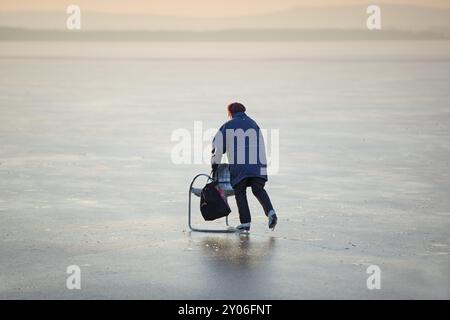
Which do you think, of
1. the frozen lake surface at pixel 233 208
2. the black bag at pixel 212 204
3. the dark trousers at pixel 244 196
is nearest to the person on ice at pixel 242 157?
the dark trousers at pixel 244 196

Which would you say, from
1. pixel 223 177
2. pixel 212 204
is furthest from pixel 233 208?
pixel 212 204

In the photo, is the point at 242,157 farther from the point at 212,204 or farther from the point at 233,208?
the point at 233,208

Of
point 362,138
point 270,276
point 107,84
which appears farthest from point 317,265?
point 107,84

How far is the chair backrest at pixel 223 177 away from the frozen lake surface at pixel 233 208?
1.92 ft

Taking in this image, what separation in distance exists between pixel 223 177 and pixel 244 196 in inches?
18.1

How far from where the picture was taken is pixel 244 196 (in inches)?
461

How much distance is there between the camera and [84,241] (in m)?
11.2

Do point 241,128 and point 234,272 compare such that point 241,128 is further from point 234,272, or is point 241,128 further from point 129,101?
point 129,101

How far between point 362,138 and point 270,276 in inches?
503

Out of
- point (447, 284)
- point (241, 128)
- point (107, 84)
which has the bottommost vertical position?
point (447, 284)

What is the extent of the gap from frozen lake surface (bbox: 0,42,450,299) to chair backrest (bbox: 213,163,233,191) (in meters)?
0.58

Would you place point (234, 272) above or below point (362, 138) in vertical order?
below

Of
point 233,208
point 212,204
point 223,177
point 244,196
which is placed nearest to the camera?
point 212,204

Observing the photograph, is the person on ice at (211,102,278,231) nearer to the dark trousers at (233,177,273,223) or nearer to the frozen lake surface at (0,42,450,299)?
the dark trousers at (233,177,273,223)
